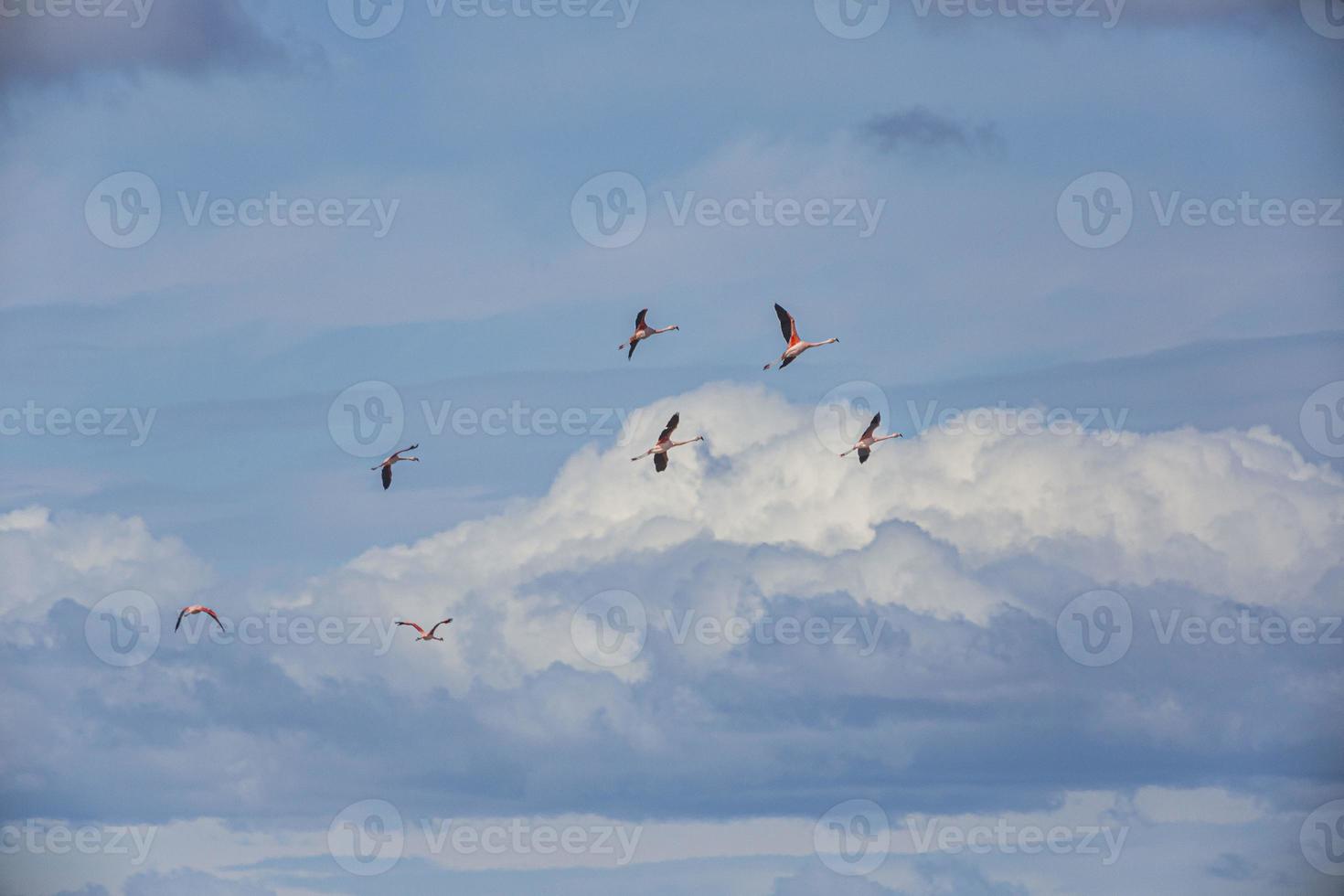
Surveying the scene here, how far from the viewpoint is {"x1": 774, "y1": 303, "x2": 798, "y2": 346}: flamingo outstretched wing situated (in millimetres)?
143875

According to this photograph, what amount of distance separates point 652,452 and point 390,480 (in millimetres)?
19340

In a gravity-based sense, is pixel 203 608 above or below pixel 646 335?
below

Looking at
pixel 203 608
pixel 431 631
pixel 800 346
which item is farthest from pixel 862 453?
pixel 203 608

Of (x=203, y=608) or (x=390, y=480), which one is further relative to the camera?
(x=390, y=480)

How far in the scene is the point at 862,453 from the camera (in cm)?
15350

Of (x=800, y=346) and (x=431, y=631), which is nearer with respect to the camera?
(x=800, y=346)

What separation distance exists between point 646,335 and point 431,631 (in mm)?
24168

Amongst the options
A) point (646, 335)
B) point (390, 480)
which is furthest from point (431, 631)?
point (646, 335)

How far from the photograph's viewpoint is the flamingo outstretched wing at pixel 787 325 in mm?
143875

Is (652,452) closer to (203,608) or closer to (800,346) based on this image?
(800,346)

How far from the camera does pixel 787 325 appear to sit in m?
145

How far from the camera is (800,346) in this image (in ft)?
481

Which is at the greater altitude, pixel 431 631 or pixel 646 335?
pixel 646 335

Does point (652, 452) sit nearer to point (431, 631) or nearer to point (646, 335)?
point (646, 335)
